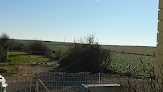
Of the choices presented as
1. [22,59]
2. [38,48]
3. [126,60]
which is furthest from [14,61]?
[126,60]

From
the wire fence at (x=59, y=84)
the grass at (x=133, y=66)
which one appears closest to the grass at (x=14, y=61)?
the wire fence at (x=59, y=84)

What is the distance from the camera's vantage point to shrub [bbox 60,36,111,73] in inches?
612

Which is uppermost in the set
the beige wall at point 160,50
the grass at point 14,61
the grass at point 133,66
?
the beige wall at point 160,50

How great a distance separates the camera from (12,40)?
139 ft

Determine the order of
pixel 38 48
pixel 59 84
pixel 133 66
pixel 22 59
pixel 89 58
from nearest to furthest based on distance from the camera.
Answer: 1. pixel 59 84
2. pixel 89 58
3. pixel 133 66
4. pixel 22 59
5. pixel 38 48

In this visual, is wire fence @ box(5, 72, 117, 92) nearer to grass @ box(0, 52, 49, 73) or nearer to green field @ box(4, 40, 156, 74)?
green field @ box(4, 40, 156, 74)

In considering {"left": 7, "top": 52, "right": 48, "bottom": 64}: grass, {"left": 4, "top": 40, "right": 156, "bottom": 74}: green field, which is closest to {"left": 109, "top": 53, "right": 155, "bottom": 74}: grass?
{"left": 4, "top": 40, "right": 156, "bottom": 74}: green field

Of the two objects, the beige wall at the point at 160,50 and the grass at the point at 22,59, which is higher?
the beige wall at the point at 160,50

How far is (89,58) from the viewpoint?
619 inches

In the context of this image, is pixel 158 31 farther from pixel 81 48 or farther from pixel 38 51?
pixel 38 51

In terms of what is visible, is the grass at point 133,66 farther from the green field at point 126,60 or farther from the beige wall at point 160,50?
the beige wall at point 160,50

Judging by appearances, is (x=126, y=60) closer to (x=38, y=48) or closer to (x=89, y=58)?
(x=89, y=58)

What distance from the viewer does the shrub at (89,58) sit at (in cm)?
1554

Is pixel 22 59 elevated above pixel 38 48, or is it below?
below
